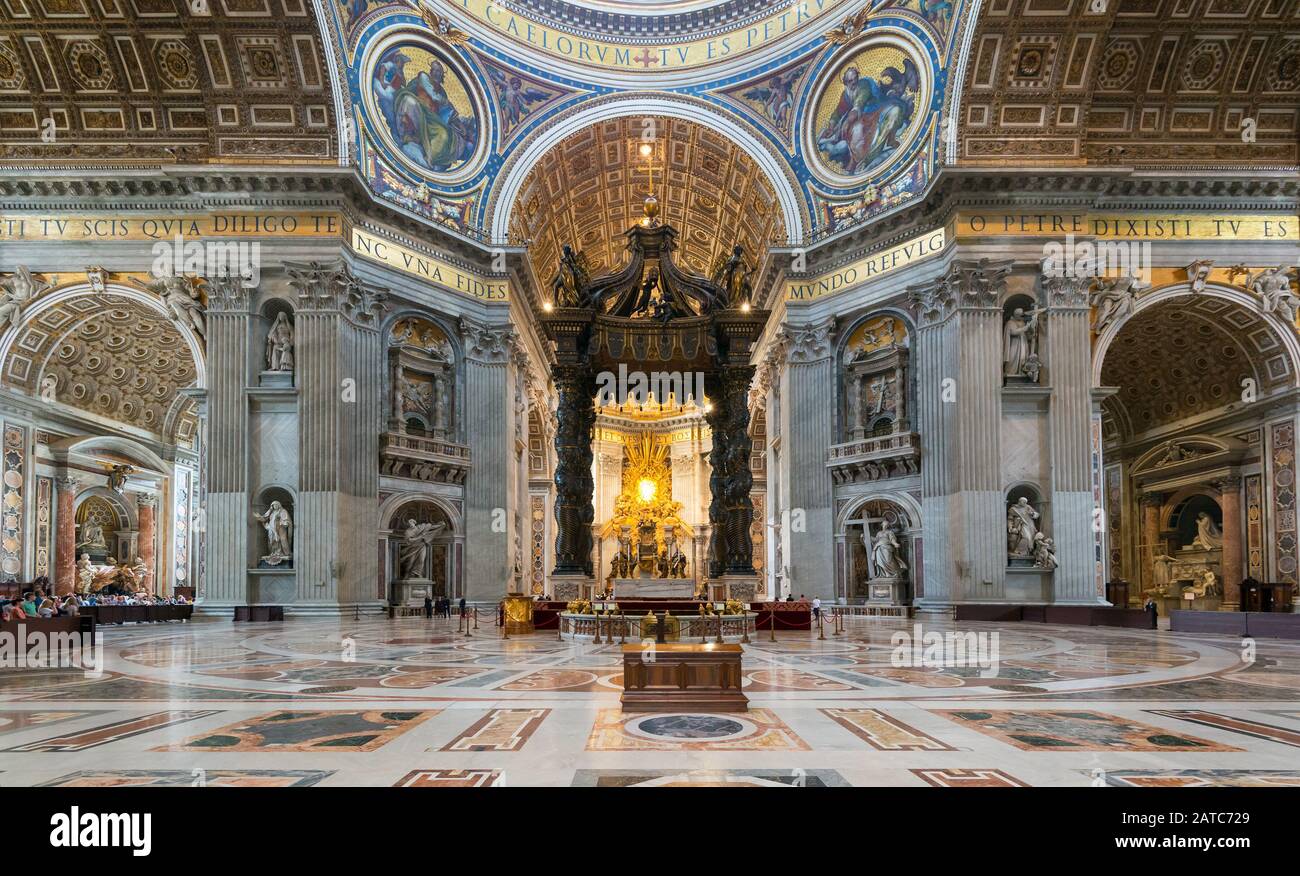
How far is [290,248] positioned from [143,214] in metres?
3.90

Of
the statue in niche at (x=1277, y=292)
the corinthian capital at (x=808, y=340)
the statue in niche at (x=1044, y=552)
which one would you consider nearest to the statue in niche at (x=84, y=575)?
the corinthian capital at (x=808, y=340)

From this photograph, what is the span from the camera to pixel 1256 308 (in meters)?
21.7

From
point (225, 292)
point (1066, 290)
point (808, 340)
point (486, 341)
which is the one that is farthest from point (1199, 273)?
point (225, 292)

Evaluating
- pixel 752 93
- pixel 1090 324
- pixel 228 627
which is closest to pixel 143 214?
pixel 228 627

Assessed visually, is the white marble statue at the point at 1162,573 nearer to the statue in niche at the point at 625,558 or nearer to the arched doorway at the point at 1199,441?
the arched doorway at the point at 1199,441

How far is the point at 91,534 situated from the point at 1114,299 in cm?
3058

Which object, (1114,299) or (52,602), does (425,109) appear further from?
(1114,299)

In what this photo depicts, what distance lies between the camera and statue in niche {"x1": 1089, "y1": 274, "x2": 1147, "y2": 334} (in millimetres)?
21625

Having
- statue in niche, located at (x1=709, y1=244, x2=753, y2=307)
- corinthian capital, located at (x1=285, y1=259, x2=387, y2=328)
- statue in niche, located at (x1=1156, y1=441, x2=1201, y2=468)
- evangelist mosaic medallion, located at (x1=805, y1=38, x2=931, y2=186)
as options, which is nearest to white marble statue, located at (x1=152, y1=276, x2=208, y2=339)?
corinthian capital, located at (x1=285, y1=259, x2=387, y2=328)

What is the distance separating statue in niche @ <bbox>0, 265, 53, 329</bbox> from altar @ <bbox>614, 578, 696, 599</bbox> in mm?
16674

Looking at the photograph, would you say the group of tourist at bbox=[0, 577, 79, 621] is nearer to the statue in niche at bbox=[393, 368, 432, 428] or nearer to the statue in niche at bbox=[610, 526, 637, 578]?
the statue in niche at bbox=[393, 368, 432, 428]

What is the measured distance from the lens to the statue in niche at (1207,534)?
81.1 ft

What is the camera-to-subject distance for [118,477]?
2703 centimetres
